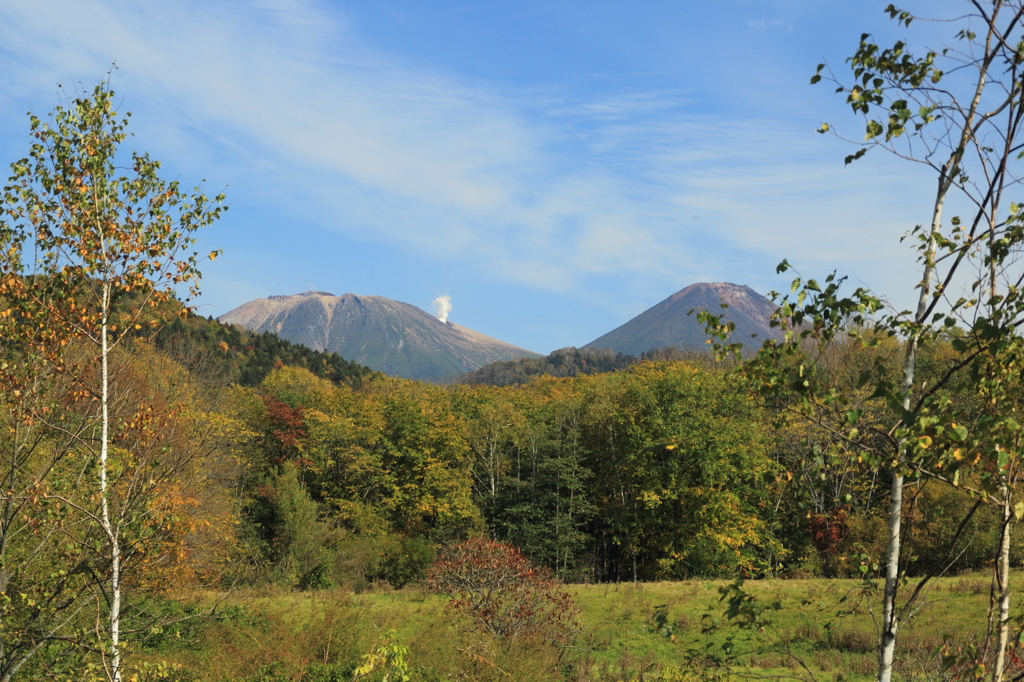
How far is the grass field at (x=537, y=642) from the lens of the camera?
1248 cm

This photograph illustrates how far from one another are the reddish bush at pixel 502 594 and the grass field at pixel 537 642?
485 mm

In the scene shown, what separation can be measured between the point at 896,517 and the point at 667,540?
37.8 m

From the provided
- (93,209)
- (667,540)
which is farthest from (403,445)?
Result: (93,209)

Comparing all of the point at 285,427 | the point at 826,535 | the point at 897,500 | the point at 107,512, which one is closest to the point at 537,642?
the point at 107,512

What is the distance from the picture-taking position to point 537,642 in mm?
14039

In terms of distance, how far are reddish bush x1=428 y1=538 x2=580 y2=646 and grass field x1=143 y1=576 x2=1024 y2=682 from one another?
48cm

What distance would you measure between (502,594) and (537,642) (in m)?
1.49

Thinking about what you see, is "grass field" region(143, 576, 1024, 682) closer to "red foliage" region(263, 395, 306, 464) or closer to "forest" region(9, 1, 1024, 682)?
"forest" region(9, 1, 1024, 682)

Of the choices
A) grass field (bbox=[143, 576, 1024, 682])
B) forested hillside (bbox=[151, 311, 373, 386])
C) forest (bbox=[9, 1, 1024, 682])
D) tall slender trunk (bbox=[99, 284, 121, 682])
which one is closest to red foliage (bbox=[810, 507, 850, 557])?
forest (bbox=[9, 1, 1024, 682])

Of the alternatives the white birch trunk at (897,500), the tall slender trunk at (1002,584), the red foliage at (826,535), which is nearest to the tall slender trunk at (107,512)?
the white birch trunk at (897,500)

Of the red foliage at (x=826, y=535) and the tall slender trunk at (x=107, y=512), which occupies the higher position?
the tall slender trunk at (x=107, y=512)

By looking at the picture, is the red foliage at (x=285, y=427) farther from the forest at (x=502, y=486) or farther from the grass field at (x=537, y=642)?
the grass field at (x=537, y=642)

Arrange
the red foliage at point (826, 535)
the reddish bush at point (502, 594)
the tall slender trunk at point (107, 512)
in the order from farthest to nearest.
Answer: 1. the red foliage at point (826, 535)
2. the reddish bush at point (502, 594)
3. the tall slender trunk at point (107, 512)

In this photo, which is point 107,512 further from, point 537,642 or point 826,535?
point 826,535
